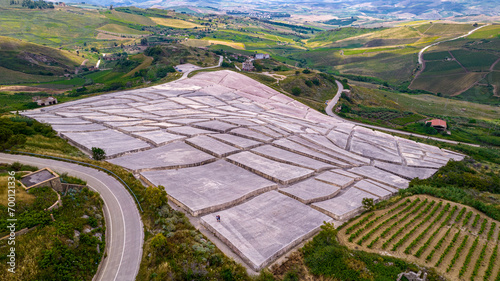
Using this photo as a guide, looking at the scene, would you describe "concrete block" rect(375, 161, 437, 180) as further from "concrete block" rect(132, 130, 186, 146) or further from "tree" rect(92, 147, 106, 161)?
"tree" rect(92, 147, 106, 161)

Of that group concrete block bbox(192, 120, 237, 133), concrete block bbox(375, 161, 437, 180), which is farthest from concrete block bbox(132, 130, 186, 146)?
concrete block bbox(375, 161, 437, 180)

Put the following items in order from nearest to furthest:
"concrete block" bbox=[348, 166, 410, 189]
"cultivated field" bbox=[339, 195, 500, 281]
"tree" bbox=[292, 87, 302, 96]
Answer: "cultivated field" bbox=[339, 195, 500, 281] → "concrete block" bbox=[348, 166, 410, 189] → "tree" bbox=[292, 87, 302, 96]

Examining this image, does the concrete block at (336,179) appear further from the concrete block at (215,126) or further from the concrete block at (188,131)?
the concrete block at (188,131)

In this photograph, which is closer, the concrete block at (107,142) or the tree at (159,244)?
the tree at (159,244)

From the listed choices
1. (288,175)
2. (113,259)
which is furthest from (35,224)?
(288,175)

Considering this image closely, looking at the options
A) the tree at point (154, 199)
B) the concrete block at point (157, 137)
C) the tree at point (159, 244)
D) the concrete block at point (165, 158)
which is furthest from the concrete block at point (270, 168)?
the tree at point (159, 244)

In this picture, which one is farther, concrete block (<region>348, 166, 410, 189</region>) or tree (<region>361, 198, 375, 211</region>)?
concrete block (<region>348, 166, 410, 189</region>)
